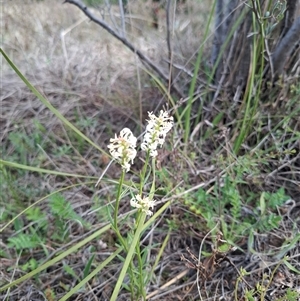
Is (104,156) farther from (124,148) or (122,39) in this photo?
(124,148)

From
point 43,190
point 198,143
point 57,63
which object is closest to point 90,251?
point 43,190

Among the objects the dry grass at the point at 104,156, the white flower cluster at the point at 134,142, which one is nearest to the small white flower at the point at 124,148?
the white flower cluster at the point at 134,142

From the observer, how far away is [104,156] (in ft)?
4.86

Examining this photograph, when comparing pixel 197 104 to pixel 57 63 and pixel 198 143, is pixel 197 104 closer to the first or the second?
pixel 198 143

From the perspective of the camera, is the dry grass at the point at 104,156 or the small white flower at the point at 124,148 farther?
the dry grass at the point at 104,156

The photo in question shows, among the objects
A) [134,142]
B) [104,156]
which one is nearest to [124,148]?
[134,142]

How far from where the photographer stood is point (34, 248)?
1237 millimetres

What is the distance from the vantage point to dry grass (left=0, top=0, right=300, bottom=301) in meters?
1.09

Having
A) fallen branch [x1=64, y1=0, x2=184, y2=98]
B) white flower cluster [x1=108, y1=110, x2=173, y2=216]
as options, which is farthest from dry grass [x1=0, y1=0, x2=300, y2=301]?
white flower cluster [x1=108, y1=110, x2=173, y2=216]

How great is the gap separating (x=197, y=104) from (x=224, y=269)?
0.73m

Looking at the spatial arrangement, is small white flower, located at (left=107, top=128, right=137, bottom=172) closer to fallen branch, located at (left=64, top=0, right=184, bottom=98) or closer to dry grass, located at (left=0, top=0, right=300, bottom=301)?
dry grass, located at (left=0, top=0, right=300, bottom=301)

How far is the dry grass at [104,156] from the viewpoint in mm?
1095

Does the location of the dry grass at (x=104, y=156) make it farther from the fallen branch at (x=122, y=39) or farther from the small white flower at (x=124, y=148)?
the small white flower at (x=124, y=148)

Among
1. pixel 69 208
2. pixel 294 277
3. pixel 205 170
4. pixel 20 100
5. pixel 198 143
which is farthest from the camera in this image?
pixel 20 100
